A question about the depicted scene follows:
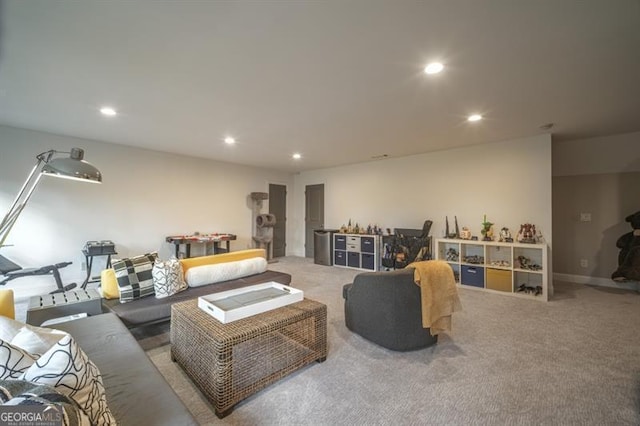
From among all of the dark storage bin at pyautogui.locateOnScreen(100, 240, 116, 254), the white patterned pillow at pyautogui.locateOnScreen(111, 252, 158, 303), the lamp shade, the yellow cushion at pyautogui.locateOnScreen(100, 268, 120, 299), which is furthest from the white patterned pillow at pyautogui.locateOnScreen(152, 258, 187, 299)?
the dark storage bin at pyautogui.locateOnScreen(100, 240, 116, 254)

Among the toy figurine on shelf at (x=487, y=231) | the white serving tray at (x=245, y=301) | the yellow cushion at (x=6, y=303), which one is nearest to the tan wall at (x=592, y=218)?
the toy figurine on shelf at (x=487, y=231)

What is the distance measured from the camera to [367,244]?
5.78m

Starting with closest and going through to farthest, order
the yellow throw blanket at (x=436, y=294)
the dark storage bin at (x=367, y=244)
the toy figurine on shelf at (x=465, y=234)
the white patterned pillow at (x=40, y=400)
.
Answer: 1. the white patterned pillow at (x=40, y=400)
2. the yellow throw blanket at (x=436, y=294)
3. the toy figurine on shelf at (x=465, y=234)
4. the dark storage bin at (x=367, y=244)

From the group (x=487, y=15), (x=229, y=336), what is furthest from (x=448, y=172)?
(x=229, y=336)

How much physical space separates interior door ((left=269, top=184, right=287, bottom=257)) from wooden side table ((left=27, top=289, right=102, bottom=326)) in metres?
5.03

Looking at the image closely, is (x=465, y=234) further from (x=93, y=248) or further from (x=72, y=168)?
(x=93, y=248)

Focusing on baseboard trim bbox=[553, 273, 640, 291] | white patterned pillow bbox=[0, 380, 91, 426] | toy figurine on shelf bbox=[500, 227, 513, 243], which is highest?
toy figurine on shelf bbox=[500, 227, 513, 243]

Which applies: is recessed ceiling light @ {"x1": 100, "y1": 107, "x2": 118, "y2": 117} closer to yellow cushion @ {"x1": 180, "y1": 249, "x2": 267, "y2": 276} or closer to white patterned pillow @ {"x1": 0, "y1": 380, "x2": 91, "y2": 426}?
yellow cushion @ {"x1": 180, "y1": 249, "x2": 267, "y2": 276}

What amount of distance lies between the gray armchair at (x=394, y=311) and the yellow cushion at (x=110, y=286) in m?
2.52

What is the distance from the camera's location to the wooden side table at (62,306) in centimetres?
215

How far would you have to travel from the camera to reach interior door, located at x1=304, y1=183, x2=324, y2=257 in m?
7.39

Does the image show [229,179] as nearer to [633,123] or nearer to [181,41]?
[181,41]

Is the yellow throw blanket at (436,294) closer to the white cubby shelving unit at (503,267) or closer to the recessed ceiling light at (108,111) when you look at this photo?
the white cubby shelving unit at (503,267)

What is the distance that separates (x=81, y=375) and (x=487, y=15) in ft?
9.11
